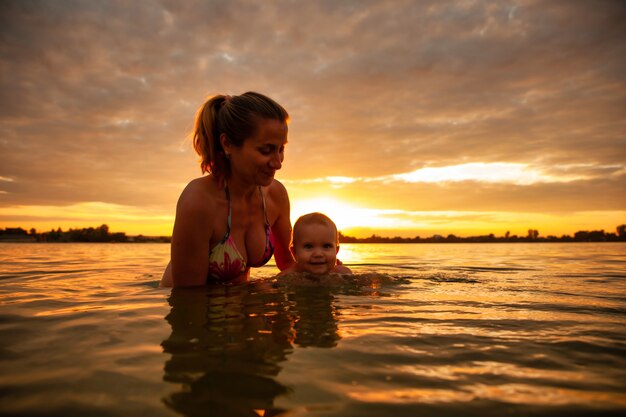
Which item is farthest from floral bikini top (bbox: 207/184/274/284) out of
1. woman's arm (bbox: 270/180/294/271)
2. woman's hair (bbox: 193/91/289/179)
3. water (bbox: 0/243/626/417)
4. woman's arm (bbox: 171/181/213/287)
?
water (bbox: 0/243/626/417)

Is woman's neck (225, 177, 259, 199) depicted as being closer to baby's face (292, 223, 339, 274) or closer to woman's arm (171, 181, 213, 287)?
woman's arm (171, 181, 213, 287)

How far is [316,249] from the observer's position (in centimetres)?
495

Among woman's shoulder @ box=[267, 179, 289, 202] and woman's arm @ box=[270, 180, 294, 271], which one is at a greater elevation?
woman's shoulder @ box=[267, 179, 289, 202]

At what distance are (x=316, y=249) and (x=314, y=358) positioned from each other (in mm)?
3209

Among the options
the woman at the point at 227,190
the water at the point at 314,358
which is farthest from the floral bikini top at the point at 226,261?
the water at the point at 314,358

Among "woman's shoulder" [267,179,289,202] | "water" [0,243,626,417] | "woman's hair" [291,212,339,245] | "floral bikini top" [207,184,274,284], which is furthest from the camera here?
"woman's hair" [291,212,339,245]

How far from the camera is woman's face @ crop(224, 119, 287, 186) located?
3830 mm

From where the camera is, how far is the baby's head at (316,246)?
4.91m

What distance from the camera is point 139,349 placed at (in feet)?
6.30

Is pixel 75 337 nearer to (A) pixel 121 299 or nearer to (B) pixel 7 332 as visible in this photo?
(B) pixel 7 332

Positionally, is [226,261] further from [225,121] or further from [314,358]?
[314,358]

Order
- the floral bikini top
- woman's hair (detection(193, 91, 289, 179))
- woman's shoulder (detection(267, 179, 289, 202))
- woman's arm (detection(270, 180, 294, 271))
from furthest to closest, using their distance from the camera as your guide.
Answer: woman's arm (detection(270, 180, 294, 271))
woman's shoulder (detection(267, 179, 289, 202))
the floral bikini top
woman's hair (detection(193, 91, 289, 179))

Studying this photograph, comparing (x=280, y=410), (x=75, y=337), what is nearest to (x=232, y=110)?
(x=75, y=337)

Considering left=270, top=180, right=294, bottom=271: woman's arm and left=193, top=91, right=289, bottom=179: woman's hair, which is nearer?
left=193, top=91, right=289, bottom=179: woman's hair
